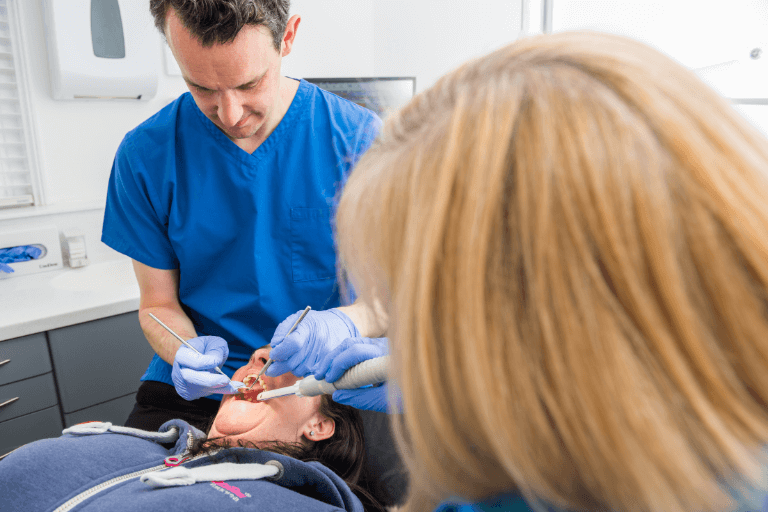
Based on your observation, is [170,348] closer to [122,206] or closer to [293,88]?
[122,206]

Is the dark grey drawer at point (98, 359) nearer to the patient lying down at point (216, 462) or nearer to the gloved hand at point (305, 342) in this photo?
the patient lying down at point (216, 462)

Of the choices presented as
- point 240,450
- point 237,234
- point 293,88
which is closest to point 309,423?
point 240,450

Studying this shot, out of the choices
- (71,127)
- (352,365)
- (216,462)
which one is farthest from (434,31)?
(216,462)

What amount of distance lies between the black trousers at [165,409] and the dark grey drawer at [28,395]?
20.3 inches

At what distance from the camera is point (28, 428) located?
65.7 inches

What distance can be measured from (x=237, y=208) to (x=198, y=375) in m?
0.45

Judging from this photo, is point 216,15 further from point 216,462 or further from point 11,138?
point 11,138

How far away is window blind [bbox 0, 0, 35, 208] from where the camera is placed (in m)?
1.94

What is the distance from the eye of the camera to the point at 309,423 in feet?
4.07

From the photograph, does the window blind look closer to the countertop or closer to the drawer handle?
the countertop

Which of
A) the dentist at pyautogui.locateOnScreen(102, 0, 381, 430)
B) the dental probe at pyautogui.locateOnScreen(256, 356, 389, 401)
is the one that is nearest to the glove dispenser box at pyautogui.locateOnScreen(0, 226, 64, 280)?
the dentist at pyautogui.locateOnScreen(102, 0, 381, 430)

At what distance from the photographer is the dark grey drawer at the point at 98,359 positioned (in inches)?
67.0

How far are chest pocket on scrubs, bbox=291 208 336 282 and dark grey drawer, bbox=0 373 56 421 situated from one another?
990 mm

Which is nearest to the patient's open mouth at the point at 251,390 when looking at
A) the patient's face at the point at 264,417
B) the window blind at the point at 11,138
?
the patient's face at the point at 264,417
